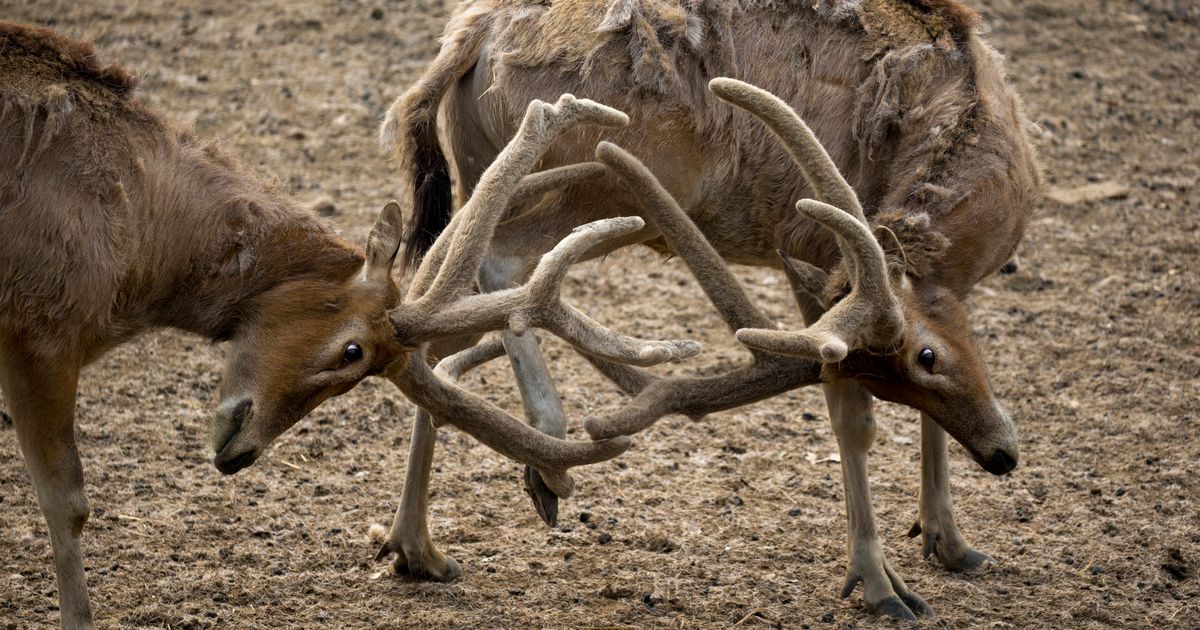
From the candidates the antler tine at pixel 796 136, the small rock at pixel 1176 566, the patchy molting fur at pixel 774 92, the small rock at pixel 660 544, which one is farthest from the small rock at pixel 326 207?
the small rock at pixel 1176 566

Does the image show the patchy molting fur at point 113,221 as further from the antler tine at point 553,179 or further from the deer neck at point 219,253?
the antler tine at point 553,179

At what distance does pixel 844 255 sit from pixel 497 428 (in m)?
1.45

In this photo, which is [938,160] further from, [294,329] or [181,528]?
[181,528]

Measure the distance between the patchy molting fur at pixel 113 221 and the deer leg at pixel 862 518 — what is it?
7.42ft

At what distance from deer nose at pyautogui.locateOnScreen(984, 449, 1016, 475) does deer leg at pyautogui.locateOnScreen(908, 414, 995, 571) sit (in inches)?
35.4

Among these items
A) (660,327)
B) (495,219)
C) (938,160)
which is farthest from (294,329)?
(660,327)

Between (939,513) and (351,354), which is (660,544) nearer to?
(939,513)

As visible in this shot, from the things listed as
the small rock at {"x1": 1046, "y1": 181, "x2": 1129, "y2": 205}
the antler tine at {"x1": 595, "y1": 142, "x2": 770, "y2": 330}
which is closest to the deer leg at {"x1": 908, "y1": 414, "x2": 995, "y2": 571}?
the antler tine at {"x1": 595, "y1": 142, "x2": 770, "y2": 330}

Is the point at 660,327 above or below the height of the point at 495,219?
below

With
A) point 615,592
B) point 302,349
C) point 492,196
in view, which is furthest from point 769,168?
point 302,349

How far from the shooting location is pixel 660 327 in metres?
8.02

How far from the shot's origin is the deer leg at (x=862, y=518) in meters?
5.66

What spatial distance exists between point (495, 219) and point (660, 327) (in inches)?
134

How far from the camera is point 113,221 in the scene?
471 cm
